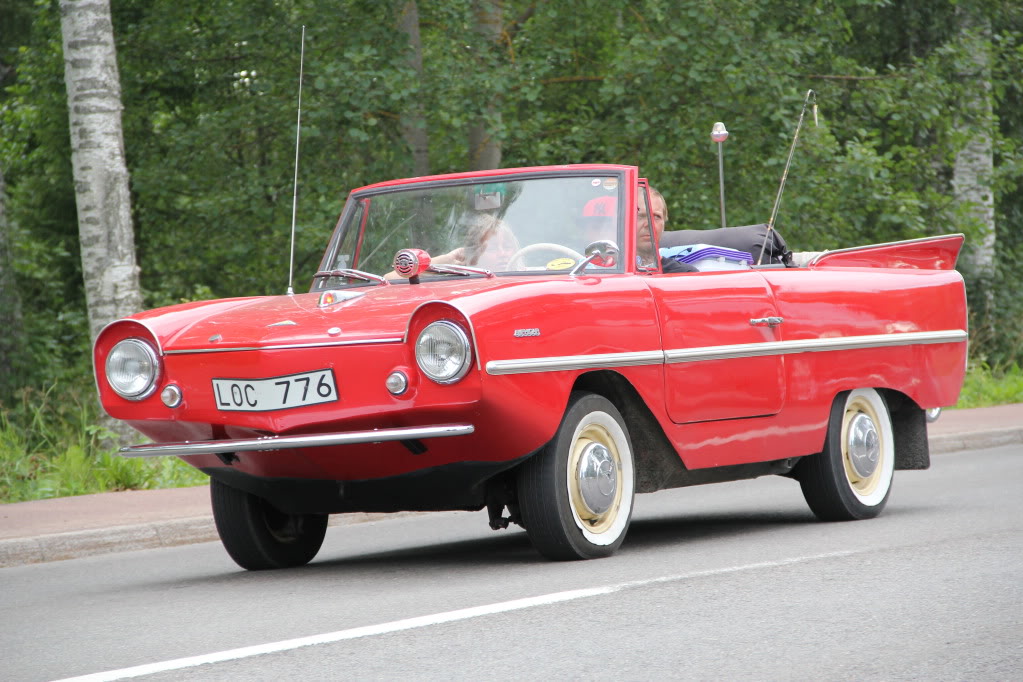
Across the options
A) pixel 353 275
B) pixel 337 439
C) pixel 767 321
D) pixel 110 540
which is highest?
pixel 353 275

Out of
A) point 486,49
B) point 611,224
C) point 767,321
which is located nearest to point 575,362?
point 611,224

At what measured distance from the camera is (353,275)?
7.35 m

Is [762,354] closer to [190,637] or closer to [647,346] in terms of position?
→ [647,346]

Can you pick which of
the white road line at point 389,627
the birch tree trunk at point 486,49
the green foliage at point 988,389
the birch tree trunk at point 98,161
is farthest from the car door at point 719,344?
the green foliage at point 988,389

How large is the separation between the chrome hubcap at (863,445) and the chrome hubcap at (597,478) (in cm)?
208

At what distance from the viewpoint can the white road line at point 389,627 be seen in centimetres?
452

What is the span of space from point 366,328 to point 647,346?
1.33 m

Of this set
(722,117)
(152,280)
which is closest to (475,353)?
(722,117)

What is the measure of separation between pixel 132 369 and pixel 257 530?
1.05m

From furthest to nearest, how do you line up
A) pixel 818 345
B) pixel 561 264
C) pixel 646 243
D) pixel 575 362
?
1. pixel 818 345
2. pixel 646 243
3. pixel 561 264
4. pixel 575 362

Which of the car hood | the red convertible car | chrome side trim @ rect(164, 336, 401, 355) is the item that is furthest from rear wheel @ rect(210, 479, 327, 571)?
chrome side trim @ rect(164, 336, 401, 355)

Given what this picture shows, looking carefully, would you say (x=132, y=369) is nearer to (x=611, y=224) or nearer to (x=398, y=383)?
(x=398, y=383)

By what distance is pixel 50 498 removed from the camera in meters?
10.6

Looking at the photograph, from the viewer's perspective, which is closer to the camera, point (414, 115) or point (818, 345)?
point (818, 345)
